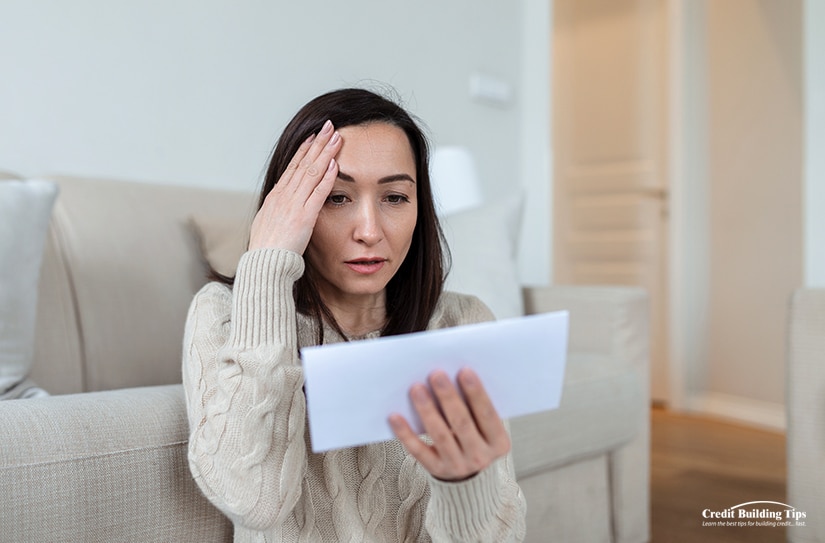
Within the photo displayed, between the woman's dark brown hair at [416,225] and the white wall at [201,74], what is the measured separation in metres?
0.66

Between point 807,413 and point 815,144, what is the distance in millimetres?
1325

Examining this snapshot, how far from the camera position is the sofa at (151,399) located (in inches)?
35.7

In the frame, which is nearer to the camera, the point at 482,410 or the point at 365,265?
the point at 482,410

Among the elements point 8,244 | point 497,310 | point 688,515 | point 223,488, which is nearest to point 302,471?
point 223,488

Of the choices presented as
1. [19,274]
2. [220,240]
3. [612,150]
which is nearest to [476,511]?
[19,274]

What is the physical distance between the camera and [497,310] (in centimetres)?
180

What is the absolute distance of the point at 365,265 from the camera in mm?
1014

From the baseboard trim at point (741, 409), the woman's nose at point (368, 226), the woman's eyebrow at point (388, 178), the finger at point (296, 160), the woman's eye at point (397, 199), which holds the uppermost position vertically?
the finger at point (296, 160)

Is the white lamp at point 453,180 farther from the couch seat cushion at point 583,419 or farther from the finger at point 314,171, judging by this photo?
the finger at point 314,171

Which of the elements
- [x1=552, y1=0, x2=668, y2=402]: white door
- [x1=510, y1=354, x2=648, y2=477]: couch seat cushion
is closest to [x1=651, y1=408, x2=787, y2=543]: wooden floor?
[x1=510, y1=354, x2=648, y2=477]: couch seat cushion

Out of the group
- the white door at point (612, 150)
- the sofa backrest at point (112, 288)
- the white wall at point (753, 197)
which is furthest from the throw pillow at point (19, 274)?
the white door at point (612, 150)

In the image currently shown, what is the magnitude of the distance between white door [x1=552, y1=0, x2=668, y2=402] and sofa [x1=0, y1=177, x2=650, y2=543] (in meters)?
2.17

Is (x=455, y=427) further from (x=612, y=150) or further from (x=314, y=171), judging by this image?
(x=612, y=150)

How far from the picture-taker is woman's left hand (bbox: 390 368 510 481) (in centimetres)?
73
